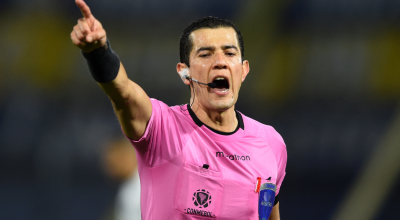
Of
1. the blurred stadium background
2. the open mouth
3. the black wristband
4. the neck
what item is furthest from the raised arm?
the blurred stadium background

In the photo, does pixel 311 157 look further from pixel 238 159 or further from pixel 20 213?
pixel 20 213

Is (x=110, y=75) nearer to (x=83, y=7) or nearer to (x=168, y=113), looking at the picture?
(x=83, y=7)

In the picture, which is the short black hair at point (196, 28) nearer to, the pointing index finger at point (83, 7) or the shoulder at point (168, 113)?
the shoulder at point (168, 113)

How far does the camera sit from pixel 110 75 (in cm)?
178

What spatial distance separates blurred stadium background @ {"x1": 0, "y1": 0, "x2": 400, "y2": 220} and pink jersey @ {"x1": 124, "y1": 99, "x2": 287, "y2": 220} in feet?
8.43

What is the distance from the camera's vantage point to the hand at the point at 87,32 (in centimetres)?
162

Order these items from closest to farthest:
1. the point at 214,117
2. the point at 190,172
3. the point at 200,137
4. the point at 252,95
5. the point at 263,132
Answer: the point at 190,172, the point at 200,137, the point at 214,117, the point at 263,132, the point at 252,95

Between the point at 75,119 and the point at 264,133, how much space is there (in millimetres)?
3051

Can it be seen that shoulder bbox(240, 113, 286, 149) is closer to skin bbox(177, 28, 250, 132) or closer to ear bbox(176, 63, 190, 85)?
skin bbox(177, 28, 250, 132)

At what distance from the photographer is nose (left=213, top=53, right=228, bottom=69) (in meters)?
2.30

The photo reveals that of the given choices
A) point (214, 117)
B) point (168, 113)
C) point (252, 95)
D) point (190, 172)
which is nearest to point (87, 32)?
point (168, 113)

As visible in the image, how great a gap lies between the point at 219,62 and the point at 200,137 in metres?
0.41

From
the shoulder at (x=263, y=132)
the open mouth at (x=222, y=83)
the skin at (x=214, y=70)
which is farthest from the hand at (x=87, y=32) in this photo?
the shoulder at (x=263, y=132)

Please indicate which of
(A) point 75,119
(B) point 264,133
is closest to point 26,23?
(A) point 75,119
